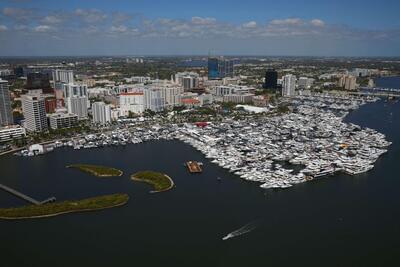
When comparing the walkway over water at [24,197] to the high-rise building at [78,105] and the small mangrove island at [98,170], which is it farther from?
the high-rise building at [78,105]

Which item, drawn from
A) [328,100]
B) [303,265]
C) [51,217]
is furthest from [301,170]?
[328,100]

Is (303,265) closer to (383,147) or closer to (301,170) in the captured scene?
(301,170)

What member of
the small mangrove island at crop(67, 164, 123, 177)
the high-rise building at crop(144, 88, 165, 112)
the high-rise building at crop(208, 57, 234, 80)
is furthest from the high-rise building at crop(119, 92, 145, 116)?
the high-rise building at crop(208, 57, 234, 80)

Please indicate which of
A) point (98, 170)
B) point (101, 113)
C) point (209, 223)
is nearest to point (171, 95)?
point (101, 113)

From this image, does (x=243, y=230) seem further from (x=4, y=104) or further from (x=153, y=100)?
(x=153, y=100)

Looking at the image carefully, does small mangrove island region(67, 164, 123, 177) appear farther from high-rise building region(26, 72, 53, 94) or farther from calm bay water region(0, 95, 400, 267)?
high-rise building region(26, 72, 53, 94)

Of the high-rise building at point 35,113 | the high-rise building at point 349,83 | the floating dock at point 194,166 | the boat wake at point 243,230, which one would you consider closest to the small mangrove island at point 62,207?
the floating dock at point 194,166
